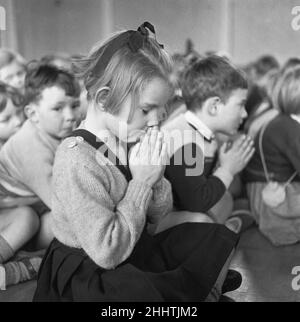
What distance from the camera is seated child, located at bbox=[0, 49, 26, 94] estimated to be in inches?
41.1

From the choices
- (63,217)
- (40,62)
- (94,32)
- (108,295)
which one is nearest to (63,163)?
(63,217)

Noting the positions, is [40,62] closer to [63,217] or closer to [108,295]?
[63,217]

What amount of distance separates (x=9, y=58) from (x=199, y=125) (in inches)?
16.9

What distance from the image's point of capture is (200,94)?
1.05 meters

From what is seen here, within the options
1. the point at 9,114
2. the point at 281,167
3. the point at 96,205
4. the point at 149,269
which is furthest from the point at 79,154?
the point at 281,167

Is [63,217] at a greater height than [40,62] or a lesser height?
lesser

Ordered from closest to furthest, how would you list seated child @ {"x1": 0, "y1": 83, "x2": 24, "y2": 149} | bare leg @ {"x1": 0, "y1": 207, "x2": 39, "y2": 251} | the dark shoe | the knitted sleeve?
1. the knitted sleeve
2. the dark shoe
3. bare leg @ {"x1": 0, "y1": 207, "x2": 39, "y2": 251}
4. seated child @ {"x1": 0, "y1": 83, "x2": 24, "y2": 149}

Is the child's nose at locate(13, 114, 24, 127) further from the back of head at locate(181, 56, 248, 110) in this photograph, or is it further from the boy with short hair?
the back of head at locate(181, 56, 248, 110)

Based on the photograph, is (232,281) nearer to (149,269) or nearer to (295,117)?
(149,269)

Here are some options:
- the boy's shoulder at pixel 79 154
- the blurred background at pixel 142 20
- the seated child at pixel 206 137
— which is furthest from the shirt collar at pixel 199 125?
the boy's shoulder at pixel 79 154

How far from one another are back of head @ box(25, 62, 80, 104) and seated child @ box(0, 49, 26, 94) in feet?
0.15

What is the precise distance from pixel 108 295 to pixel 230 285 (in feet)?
0.83

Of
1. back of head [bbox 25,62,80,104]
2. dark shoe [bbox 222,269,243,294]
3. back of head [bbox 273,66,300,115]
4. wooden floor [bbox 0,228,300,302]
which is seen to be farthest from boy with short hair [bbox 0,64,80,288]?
back of head [bbox 273,66,300,115]

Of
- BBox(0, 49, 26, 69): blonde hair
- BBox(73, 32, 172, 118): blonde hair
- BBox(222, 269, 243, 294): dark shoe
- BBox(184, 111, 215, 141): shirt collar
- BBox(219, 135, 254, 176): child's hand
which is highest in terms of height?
BBox(73, 32, 172, 118): blonde hair
